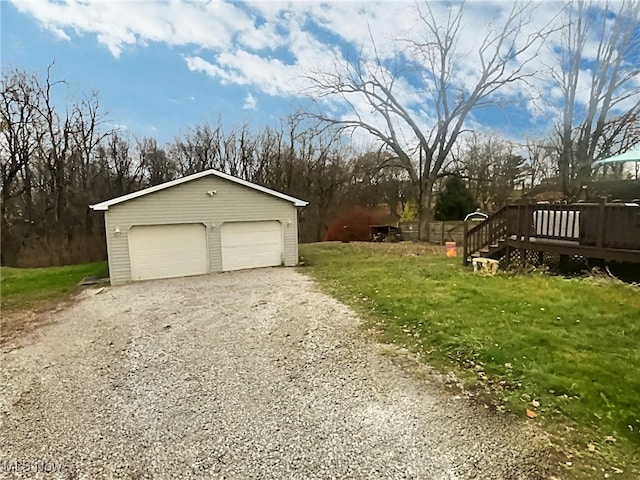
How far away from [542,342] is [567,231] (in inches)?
172

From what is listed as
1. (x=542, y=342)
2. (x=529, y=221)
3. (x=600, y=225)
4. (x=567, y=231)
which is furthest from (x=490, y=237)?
(x=542, y=342)

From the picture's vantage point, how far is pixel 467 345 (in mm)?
4656

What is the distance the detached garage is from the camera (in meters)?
10.7

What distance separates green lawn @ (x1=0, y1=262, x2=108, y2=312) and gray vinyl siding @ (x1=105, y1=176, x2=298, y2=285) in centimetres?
163

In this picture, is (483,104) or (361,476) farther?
(483,104)

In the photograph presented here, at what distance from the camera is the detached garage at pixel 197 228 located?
10.7 meters

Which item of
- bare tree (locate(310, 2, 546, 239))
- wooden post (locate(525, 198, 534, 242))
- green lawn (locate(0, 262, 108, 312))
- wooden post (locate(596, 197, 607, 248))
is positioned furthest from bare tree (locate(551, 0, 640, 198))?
green lawn (locate(0, 262, 108, 312))

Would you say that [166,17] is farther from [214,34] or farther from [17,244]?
[17,244]

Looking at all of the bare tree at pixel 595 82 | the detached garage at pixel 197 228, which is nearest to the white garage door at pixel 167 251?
the detached garage at pixel 197 228

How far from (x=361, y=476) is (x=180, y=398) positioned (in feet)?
6.91

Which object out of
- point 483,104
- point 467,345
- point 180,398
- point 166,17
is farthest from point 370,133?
point 180,398

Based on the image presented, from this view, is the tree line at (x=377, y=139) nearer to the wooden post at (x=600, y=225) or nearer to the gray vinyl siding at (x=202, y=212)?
the gray vinyl siding at (x=202, y=212)

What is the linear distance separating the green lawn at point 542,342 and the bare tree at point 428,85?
1405 centimetres

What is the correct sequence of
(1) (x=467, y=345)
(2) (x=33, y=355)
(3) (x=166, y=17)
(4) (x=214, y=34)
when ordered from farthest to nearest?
1. (4) (x=214, y=34)
2. (3) (x=166, y=17)
3. (2) (x=33, y=355)
4. (1) (x=467, y=345)
